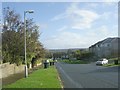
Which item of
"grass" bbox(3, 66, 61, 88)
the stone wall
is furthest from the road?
the stone wall

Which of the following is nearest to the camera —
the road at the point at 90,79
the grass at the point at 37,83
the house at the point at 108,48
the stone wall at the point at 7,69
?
the grass at the point at 37,83

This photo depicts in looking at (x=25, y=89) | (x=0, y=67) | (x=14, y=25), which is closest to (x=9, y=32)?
(x=14, y=25)

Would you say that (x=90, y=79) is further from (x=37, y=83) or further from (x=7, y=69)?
(x=7, y=69)

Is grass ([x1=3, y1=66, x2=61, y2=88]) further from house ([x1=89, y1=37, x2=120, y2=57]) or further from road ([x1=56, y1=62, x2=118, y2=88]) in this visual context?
house ([x1=89, y1=37, x2=120, y2=57])

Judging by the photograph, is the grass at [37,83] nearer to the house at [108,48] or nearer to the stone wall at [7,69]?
the stone wall at [7,69]

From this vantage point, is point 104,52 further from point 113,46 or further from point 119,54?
point 119,54

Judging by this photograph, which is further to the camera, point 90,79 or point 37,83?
point 90,79

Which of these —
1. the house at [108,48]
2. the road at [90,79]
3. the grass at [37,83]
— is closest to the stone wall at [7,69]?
the road at [90,79]

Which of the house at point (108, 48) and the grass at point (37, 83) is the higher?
the house at point (108, 48)

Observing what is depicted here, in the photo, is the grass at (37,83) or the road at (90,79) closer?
the grass at (37,83)

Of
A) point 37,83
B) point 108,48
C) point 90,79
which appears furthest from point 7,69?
point 108,48

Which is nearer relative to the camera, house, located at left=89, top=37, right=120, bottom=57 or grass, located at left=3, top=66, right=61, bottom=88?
grass, located at left=3, top=66, right=61, bottom=88

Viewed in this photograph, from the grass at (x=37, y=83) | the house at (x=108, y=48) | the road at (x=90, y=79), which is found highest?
the house at (x=108, y=48)

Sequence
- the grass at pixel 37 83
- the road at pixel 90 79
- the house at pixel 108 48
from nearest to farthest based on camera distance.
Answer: the grass at pixel 37 83
the road at pixel 90 79
the house at pixel 108 48
